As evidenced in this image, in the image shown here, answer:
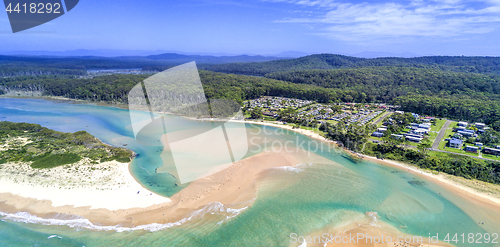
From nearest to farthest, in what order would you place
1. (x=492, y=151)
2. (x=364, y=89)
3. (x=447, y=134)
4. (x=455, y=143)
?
(x=492, y=151)
(x=455, y=143)
(x=447, y=134)
(x=364, y=89)

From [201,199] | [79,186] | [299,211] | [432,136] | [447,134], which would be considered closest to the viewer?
[299,211]

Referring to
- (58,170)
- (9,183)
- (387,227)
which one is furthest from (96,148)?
(387,227)

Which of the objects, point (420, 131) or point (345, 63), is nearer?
point (420, 131)

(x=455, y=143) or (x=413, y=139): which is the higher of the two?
(x=455, y=143)

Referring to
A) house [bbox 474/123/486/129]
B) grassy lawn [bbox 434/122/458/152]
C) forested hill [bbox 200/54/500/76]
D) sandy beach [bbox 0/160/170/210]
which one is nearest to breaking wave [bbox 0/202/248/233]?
sandy beach [bbox 0/160/170/210]

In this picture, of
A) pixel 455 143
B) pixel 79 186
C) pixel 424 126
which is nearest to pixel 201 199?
pixel 79 186

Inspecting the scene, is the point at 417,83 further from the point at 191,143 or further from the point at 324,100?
the point at 191,143

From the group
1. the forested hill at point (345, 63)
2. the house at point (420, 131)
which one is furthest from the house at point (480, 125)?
the forested hill at point (345, 63)

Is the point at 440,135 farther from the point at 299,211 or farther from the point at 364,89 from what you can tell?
the point at 364,89

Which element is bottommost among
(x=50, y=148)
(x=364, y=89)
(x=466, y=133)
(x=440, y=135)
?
(x=50, y=148)

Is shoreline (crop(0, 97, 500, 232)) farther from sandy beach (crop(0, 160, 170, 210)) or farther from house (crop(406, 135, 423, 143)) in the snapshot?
house (crop(406, 135, 423, 143))
